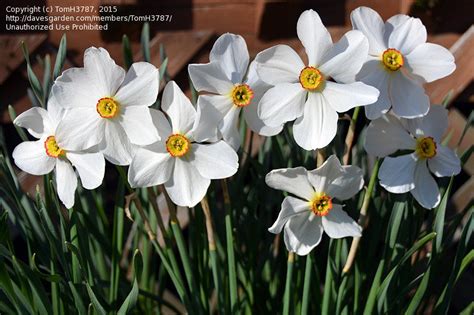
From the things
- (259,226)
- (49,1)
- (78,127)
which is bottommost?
(259,226)

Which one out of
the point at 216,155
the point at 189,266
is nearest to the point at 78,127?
the point at 216,155

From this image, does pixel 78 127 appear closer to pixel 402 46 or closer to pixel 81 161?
pixel 81 161

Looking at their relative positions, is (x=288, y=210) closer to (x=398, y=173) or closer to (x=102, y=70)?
(x=398, y=173)

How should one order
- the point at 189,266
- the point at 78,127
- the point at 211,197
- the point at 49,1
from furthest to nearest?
the point at 49,1, the point at 211,197, the point at 189,266, the point at 78,127

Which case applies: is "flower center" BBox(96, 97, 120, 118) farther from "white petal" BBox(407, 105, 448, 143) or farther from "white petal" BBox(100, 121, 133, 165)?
"white petal" BBox(407, 105, 448, 143)

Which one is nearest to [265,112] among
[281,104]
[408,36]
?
[281,104]

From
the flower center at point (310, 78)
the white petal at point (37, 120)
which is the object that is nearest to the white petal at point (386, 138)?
the flower center at point (310, 78)
